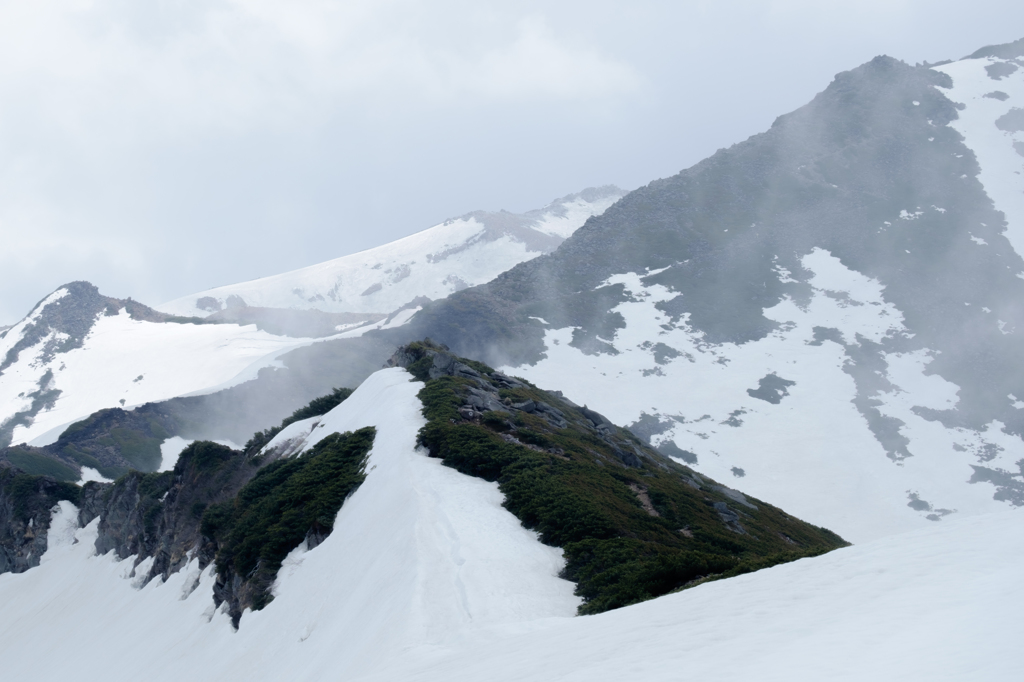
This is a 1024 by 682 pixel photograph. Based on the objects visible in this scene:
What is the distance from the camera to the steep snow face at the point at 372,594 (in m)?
15.6

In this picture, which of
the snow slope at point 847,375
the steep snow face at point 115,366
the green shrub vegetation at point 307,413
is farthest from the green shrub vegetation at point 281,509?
the steep snow face at point 115,366

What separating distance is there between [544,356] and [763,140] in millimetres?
79983

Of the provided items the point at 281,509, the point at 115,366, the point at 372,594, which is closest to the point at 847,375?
the point at 281,509

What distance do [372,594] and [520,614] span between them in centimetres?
420

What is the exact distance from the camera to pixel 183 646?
1011 inches

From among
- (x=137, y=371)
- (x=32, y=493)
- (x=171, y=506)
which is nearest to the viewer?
(x=171, y=506)

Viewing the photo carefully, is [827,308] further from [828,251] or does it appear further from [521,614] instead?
[521,614]

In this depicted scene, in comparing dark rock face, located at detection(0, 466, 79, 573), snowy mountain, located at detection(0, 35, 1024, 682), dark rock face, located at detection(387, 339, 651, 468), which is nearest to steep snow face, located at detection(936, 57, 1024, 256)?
snowy mountain, located at detection(0, 35, 1024, 682)

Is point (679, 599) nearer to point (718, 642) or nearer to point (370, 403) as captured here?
point (718, 642)

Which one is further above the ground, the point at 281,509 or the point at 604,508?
the point at 281,509

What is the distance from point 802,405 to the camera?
271ft

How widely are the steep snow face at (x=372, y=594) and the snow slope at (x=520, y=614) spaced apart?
6cm

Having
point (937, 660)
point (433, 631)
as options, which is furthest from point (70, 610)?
point (937, 660)

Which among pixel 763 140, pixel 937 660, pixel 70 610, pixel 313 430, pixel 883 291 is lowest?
pixel 70 610
